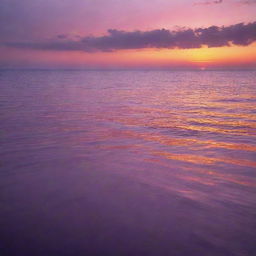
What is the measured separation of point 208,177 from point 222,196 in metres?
1.06

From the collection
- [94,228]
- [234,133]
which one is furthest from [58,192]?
[234,133]

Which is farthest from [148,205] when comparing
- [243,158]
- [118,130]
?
[118,130]

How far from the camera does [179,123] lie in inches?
551

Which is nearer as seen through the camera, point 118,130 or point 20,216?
point 20,216

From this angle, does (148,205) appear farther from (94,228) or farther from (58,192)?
(58,192)

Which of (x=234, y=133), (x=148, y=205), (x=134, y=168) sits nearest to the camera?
(x=148, y=205)

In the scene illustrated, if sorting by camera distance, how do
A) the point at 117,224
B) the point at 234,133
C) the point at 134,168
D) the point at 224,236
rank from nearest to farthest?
1. the point at 224,236
2. the point at 117,224
3. the point at 134,168
4. the point at 234,133

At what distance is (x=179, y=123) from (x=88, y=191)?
8.90m

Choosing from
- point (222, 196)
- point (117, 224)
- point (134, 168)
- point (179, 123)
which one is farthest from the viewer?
point (179, 123)

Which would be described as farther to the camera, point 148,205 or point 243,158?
point 243,158

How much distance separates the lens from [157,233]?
14.9 ft

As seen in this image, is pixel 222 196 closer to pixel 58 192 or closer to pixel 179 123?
pixel 58 192

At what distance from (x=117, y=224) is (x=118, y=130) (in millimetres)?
7557

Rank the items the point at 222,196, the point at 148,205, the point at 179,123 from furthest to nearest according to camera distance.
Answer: the point at 179,123
the point at 222,196
the point at 148,205
